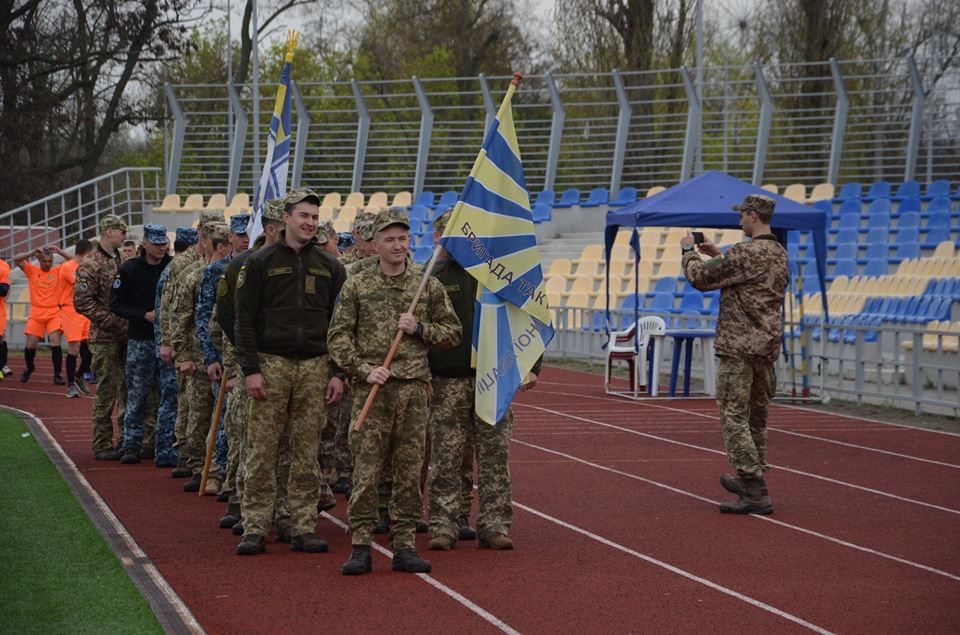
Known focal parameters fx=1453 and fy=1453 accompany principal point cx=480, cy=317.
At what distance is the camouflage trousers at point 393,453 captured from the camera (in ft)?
26.8

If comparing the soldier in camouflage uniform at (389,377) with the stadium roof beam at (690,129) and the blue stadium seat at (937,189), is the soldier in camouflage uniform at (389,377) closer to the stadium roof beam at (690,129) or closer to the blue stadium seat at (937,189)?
the blue stadium seat at (937,189)

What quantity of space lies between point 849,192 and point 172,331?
20094 mm

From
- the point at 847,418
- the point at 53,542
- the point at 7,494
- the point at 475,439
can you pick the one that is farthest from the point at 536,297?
the point at 847,418

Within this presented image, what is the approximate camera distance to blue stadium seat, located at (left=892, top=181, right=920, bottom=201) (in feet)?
90.3

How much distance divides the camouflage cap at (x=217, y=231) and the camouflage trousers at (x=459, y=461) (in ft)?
8.50

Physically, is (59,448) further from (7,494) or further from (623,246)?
(623,246)

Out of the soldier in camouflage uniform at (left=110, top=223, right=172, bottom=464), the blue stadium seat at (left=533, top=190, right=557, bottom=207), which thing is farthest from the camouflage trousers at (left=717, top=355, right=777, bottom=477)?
the blue stadium seat at (left=533, top=190, right=557, bottom=207)

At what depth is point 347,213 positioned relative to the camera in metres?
31.4

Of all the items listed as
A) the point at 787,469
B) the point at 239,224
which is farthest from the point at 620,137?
the point at 239,224

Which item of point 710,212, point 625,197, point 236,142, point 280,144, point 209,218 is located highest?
point 236,142

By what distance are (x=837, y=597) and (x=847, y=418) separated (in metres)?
9.28

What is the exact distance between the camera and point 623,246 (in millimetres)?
28672

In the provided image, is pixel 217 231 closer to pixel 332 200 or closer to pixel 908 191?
pixel 908 191

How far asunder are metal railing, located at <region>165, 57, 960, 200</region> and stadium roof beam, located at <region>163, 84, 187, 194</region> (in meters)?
0.04
